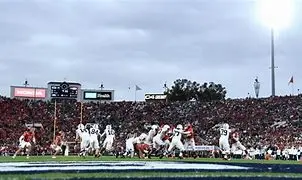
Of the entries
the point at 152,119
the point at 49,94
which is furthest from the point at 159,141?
the point at 49,94

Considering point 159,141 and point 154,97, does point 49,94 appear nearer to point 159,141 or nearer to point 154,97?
point 154,97

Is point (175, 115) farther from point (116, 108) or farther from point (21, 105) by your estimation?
point (21, 105)

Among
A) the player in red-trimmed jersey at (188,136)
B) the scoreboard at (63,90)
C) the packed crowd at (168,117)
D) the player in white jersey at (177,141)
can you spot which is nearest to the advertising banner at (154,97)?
the packed crowd at (168,117)

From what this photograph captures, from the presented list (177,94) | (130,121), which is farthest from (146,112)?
(177,94)

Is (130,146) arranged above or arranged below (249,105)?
below

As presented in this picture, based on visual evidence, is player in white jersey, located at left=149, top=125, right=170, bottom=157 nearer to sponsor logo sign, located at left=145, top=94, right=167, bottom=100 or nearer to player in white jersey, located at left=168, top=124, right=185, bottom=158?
player in white jersey, located at left=168, top=124, right=185, bottom=158

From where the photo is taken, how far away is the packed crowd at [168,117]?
56.2 metres

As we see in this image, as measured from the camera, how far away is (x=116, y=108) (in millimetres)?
72375

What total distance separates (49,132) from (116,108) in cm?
1310

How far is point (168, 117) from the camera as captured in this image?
68438mm

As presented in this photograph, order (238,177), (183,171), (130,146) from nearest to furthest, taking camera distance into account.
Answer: (238,177) → (183,171) → (130,146)

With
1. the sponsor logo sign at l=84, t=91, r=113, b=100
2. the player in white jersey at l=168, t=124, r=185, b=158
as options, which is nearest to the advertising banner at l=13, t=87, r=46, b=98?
the sponsor logo sign at l=84, t=91, r=113, b=100

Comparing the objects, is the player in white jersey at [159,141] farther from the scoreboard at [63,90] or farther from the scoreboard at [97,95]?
the scoreboard at [97,95]

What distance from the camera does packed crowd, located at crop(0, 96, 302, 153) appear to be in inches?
2212
